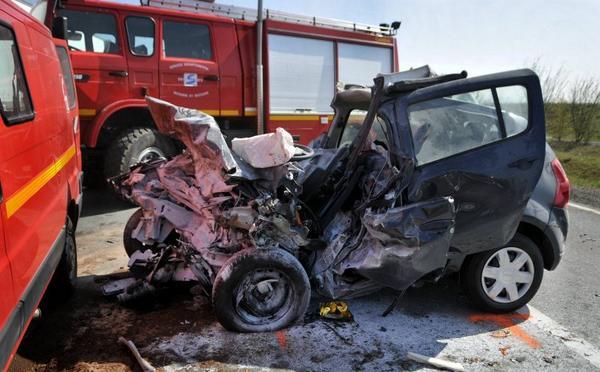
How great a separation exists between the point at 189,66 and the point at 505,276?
5342 mm

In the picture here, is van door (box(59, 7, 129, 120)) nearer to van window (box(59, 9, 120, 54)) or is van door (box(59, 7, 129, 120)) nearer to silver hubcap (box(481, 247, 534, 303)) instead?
van window (box(59, 9, 120, 54))

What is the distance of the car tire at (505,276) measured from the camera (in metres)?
3.45

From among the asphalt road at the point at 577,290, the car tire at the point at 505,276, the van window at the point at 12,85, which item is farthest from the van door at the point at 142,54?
the asphalt road at the point at 577,290

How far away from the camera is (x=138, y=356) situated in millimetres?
2783

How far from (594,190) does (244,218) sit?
8201mm

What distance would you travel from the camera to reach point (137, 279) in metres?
3.81

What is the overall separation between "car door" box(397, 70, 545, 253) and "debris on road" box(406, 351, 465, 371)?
31.7 inches

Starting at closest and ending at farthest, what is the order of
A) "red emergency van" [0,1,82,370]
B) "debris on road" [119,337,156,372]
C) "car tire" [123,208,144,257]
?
"red emergency van" [0,1,82,370] → "debris on road" [119,337,156,372] → "car tire" [123,208,144,257]

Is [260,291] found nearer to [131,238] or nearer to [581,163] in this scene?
[131,238]

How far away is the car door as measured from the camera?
3213 mm

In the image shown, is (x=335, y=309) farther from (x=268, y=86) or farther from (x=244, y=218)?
(x=268, y=86)

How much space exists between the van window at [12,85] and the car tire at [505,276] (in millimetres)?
3104

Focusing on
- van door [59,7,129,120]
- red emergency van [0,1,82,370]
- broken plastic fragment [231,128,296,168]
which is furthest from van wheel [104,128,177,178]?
broken plastic fragment [231,128,296,168]

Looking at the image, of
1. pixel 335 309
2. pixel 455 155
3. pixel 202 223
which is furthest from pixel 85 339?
pixel 455 155
